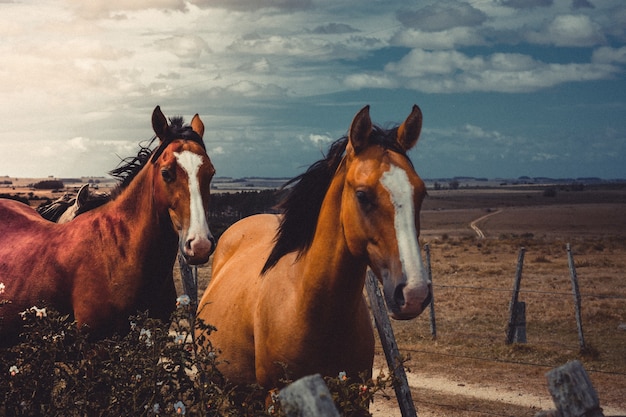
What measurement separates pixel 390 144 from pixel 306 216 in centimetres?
79

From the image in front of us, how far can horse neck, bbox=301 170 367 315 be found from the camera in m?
3.54

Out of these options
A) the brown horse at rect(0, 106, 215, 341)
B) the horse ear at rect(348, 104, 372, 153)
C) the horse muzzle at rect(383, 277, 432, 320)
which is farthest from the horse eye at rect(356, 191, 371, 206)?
the brown horse at rect(0, 106, 215, 341)

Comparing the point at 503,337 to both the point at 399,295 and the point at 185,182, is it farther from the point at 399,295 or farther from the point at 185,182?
the point at 399,295

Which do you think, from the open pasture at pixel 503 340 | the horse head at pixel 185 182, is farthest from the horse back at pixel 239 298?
the open pasture at pixel 503 340

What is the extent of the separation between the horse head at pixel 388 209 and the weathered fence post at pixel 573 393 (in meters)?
0.66

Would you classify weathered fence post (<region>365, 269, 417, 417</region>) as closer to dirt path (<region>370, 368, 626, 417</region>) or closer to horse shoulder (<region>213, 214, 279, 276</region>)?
horse shoulder (<region>213, 214, 279, 276</region>)

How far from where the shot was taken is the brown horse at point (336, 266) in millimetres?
3074

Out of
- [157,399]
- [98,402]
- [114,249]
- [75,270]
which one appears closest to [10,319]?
[75,270]

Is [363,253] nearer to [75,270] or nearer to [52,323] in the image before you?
[52,323]

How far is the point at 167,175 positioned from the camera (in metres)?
4.31

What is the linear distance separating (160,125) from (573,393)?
3276 millimetres

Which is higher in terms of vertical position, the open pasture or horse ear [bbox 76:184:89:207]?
horse ear [bbox 76:184:89:207]

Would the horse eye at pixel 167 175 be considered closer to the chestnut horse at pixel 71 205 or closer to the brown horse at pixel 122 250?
the brown horse at pixel 122 250

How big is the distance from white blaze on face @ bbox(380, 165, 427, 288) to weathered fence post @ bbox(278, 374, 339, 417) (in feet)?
3.07
